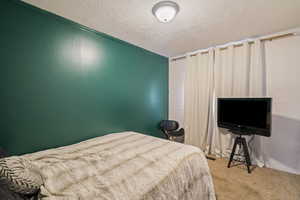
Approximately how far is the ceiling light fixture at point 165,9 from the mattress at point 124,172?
5.27 ft

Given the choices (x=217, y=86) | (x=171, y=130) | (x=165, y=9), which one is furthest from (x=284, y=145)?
(x=165, y=9)

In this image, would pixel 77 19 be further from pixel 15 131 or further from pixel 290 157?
pixel 290 157

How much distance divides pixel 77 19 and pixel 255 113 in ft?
9.96

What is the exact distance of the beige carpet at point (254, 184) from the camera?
169 cm

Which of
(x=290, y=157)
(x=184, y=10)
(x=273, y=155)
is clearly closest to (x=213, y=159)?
(x=273, y=155)

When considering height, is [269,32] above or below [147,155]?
above

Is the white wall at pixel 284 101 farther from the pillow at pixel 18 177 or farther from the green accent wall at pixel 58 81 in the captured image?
the pillow at pixel 18 177

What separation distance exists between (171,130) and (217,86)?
4.59 ft

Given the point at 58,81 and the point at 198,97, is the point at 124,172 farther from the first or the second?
the point at 198,97

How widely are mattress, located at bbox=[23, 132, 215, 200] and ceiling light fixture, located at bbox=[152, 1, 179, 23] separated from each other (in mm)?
1606

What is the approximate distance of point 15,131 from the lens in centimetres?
156

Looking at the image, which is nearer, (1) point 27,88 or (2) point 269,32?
(1) point 27,88

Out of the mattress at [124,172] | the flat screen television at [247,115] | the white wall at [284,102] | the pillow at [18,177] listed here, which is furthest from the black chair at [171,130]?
the pillow at [18,177]

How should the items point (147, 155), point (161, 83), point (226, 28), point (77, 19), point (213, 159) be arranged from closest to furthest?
point (147, 155), point (77, 19), point (226, 28), point (213, 159), point (161, 83)
